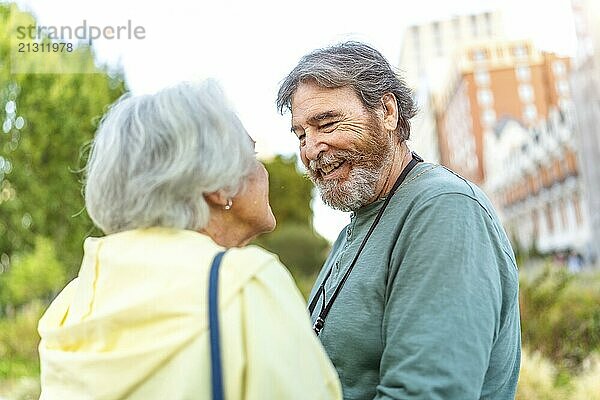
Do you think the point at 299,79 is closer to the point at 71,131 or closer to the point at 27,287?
the point at 71,131

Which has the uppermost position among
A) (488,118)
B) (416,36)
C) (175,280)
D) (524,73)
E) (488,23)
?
(488,23)

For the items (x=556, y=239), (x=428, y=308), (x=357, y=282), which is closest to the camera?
(x=428, y=308)

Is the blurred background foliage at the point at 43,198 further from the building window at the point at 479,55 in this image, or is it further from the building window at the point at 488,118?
the building window at the point at 479,55

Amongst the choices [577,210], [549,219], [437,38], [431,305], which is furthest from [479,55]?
[431,305]

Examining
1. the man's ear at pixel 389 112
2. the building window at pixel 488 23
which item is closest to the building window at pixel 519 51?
the building window at pixel 488 23

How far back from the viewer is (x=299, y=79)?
212cm

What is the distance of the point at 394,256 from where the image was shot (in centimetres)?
172

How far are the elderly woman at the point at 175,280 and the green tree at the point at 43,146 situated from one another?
14.8m

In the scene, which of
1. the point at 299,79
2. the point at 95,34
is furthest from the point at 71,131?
the point at 299,79

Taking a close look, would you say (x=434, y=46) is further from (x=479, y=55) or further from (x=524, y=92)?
(x=524, y=92)

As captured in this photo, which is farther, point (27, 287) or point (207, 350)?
point (27, 287)

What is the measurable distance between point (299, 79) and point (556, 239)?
177 ft

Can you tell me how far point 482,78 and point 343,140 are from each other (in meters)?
79.6

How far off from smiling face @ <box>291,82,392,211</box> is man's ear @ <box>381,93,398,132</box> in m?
0.03
